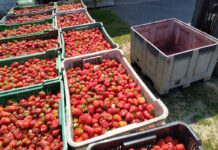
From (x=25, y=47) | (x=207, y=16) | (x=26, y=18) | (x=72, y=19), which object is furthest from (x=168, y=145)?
(x=26, y=18)

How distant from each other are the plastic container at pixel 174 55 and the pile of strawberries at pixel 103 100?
3.00 feet

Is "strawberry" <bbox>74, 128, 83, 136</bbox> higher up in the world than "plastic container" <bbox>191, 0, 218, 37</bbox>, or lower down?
lower down

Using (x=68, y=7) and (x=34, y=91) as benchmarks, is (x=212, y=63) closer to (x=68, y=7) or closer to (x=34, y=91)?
(x=34, y=91)

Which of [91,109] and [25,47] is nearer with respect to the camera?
[91,109]

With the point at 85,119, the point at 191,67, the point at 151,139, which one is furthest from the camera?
the point at 191,67

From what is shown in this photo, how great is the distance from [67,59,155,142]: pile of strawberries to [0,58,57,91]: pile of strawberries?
489 mm

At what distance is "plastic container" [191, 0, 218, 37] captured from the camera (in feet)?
14.4

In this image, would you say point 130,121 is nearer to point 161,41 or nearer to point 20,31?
point 161,41

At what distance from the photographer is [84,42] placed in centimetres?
435

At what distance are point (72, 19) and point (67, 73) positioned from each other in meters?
3.46

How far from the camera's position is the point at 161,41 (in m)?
5.04

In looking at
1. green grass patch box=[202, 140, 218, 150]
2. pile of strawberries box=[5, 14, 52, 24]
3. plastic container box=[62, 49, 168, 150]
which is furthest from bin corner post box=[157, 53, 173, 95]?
pile of strawberries box=[5, 14, 52, 24]

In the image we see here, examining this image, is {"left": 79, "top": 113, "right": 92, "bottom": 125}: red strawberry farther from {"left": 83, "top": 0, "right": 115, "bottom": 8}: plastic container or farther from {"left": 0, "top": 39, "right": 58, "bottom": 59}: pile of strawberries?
{"left": 83, "top": 0, "right": 115, "bottom": 8}: plastic container

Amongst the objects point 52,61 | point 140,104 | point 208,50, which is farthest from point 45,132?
point 208,50
